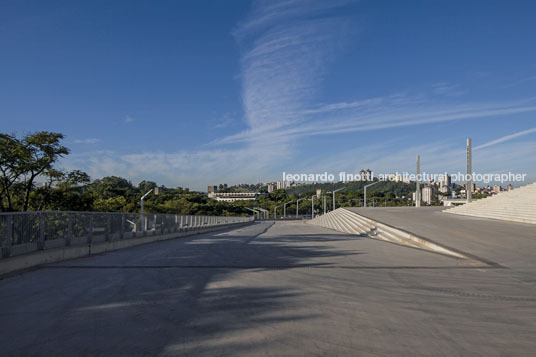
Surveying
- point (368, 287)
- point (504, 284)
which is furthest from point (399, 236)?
point (368, 287)

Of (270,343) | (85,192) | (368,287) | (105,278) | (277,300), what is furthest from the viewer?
(85,192)

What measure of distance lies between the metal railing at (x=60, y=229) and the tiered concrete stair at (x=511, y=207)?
25.1 metres

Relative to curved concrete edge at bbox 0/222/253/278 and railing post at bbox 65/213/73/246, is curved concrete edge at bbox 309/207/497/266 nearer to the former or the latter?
curved concrete edge at bbox 0/222/253/278

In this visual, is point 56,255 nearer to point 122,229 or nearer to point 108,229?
point 108,229

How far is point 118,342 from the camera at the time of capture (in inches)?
175

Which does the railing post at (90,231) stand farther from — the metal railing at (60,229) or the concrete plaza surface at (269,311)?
the concrete plaza surface at (269,311)

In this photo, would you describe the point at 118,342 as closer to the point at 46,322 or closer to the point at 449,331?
the point at 46,322

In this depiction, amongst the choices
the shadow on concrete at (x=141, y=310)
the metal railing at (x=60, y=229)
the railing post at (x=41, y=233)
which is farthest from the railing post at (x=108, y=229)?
the shadow on concrete at (x=141, y=310)

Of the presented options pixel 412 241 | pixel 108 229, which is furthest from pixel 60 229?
pixel 412 241

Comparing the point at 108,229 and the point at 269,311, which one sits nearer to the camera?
the point at 269,311

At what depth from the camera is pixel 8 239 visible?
9656 mm

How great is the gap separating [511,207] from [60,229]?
1275 inches

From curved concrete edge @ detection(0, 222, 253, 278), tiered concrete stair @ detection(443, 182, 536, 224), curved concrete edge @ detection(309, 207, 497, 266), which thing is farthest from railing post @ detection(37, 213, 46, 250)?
→ tiered concrete stair @ detection(443, 182, 536, 224)

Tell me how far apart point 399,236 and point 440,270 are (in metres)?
9.64
